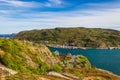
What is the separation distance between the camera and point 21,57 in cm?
6700

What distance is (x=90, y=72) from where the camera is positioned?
3356 inches

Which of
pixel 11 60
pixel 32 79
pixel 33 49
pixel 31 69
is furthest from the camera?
pixel 33 49

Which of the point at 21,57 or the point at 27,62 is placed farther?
the point at 27,62

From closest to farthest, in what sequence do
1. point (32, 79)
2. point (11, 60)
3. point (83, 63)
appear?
point (32, 79) → point (11, 60) → point (83, 63)

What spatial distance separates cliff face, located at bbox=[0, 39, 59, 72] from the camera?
62750mm

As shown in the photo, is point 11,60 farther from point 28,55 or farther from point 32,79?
point 32,79

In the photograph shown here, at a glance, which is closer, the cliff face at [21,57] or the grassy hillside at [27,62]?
the grassy hillside at [27,62]

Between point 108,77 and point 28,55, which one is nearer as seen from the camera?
point 28,55

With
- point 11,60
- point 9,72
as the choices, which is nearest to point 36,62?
point 11,60

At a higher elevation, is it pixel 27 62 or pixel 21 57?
pixel 21 57

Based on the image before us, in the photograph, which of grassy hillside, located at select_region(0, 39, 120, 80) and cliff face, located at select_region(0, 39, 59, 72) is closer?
grassy hillside, located at select_region(0, 39, 120, 80)

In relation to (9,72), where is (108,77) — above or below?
below

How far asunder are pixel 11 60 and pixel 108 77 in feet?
95.6

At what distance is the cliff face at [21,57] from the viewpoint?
62.8m
